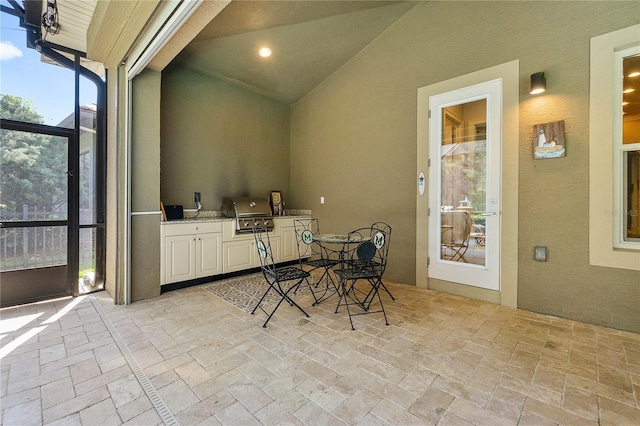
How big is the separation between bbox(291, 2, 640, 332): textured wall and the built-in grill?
1132 mm

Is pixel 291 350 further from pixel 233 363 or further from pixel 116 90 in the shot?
pixel 116 90

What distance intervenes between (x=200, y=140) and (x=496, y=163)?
4.24 m

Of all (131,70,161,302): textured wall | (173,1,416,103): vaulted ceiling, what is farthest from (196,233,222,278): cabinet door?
(173,1,416,103): vaulted ceiling

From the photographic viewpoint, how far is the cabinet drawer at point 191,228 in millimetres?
3680

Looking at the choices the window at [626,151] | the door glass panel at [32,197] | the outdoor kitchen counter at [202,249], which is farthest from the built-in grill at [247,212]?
the window at [626,151]

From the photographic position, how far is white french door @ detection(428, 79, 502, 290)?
10.8 feet

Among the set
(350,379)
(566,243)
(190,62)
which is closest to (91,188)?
(190,62)

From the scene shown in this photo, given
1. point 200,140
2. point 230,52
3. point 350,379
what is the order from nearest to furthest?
point 350,379, point 230,52, point 200,140

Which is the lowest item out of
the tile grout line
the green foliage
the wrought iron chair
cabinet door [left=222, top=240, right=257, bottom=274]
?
the tile grout line

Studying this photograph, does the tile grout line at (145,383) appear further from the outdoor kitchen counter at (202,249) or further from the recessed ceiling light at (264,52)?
the recessed ceiling light at (264,52)

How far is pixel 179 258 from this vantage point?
379 centimetres

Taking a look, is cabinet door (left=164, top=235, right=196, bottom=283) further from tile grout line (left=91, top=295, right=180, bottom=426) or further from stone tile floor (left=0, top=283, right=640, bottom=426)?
tile grout line (left=91, top=295, right=180, bottom=426)

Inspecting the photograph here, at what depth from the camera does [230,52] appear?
407 cm

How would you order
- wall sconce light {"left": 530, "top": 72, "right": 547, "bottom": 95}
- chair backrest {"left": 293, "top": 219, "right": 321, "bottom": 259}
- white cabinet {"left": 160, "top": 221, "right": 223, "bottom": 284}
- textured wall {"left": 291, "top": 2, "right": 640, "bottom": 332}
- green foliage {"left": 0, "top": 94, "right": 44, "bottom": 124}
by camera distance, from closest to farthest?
1. textured wall {"left": 291, "top": 2, "right": 640, "bottom": 332}
2. wall sconce light {"left": 530, "top": 72, "right": 547, "bottom": 95}
3. green foliage {"left": 0, "top": 94, "right": 44, "bottom": 124}
4. white cabinet {"left": 160, "top": 221, "right": 223, "bottom": 284}
5. chair backrest {"left": 293, "top": 219, "right": 321, "bottom": 259}
